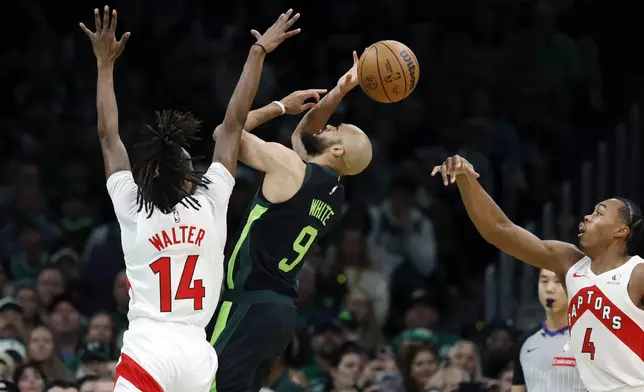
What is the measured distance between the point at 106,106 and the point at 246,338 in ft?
4.80

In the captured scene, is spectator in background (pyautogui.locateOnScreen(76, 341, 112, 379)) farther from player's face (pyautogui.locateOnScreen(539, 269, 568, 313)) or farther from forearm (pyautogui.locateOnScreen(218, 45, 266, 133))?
forearm (pyautogui.locateOnScreen(218, 45, 266, 133))

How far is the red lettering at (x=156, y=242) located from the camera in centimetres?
659

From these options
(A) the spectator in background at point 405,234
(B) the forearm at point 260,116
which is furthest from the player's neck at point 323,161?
(A) the spectator in background at point 405,234

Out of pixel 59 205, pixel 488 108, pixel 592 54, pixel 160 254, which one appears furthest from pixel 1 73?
pixel 160 254

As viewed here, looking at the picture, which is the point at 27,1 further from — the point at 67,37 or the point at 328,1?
the point at 328,1

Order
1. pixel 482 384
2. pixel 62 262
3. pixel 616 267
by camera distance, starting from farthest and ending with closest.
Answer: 1. pixel 62 262
2. pixel 482 384
3. pixel 616 267

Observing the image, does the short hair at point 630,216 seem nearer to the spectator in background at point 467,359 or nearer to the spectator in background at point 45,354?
the spectator in background at point 467,359

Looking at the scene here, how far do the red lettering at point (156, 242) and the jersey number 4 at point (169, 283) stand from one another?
0.06 m

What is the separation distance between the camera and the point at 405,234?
13844 millimetres

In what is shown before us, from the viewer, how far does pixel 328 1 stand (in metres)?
16.1

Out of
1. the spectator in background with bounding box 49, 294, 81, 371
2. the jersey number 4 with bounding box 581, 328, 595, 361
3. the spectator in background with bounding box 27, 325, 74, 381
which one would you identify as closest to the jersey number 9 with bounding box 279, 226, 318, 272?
the jersey number 4 with bounding box 581, 328, 595, 361

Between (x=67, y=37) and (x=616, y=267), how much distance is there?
388 inches

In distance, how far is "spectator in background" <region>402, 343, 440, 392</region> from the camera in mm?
11094

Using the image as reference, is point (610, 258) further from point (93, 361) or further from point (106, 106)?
point (93, 361)
